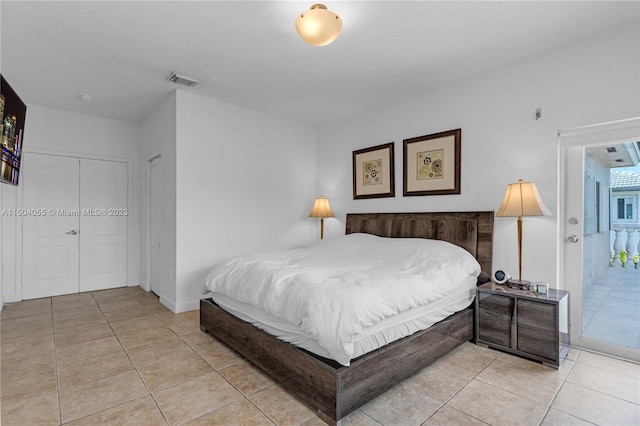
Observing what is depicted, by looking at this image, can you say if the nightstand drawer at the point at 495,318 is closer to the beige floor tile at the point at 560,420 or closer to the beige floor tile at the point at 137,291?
the beige floor tile at the point at 560,420

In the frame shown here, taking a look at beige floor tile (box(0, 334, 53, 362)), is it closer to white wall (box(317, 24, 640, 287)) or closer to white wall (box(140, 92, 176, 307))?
white wall (box(140, 92, 176, 307))

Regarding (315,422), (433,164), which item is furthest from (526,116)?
(315,422)

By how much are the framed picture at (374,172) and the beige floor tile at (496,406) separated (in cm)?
246

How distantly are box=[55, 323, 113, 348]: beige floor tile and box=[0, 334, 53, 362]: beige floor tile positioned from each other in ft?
0.24

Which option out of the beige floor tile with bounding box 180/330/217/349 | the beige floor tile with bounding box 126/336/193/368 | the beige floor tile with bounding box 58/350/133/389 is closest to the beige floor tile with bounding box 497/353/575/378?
the beige floor tile with bounding box 180/330/217/349

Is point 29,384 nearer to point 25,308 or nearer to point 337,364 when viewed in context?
point 337,364

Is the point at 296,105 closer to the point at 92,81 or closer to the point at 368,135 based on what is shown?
the point at 368,135

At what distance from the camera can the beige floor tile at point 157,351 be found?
256 centimetres

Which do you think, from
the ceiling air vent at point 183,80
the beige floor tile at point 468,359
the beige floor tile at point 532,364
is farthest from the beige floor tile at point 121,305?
the beige floor tile at point 532,364

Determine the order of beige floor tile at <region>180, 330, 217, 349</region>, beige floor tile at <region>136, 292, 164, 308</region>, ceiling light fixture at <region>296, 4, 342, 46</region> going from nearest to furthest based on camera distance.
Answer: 1. ceiling light fixture at <region>296, 4, 342, 46</region>
2. beige floor tile at <region>180, 330, 217, 349</region>
3. beige floor tile at <region>136, 292, 164, 308</region>

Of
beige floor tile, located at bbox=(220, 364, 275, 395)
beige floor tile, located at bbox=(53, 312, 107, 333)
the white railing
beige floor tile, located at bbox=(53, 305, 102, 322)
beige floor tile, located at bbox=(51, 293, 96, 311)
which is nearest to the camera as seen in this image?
beige floor tile, located at bbox=(220, 364, 275, 395)

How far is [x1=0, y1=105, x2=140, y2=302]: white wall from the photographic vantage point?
4.24 meters

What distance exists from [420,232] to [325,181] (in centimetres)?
195

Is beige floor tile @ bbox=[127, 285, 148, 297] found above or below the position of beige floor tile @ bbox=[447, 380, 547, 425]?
below
